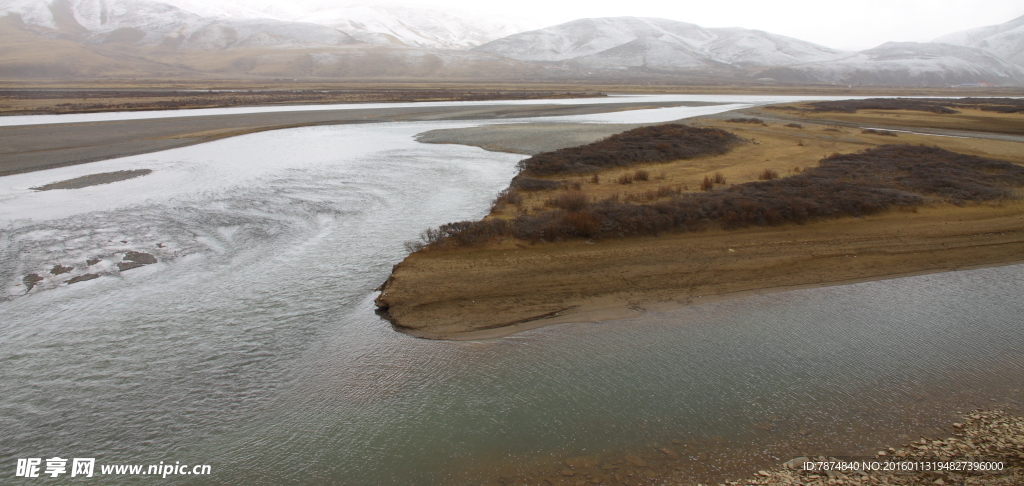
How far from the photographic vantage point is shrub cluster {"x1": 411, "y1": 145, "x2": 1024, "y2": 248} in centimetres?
1421

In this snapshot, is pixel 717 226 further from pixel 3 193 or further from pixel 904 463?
pixel 3 193

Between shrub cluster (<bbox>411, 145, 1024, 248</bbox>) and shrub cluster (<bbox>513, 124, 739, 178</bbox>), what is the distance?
5999 millimetres

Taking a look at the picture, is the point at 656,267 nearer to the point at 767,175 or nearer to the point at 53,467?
the point at 53,467

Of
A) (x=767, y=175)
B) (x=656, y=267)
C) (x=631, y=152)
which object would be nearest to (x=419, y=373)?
(x=656, y=267)

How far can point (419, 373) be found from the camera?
8.63m

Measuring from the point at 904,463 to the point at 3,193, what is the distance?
27.9 m

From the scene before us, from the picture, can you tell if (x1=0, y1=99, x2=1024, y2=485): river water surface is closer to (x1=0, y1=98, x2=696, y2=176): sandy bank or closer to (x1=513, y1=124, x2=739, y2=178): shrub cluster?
(x1=513, y1=124, x2=739, y2=178): shrub cluster

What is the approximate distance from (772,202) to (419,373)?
12.3 meters

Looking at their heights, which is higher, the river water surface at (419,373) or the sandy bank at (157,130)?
the sandy bank at (157,130)

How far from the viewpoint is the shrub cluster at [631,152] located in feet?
78.6

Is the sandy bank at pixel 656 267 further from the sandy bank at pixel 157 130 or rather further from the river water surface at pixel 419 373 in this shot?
the sandy bank at pixel 157 130

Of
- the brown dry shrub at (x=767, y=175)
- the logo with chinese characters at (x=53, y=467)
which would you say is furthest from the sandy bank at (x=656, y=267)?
the brown dry shrub at (x=767, y=175)

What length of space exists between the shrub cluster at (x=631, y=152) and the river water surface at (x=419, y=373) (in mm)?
11309

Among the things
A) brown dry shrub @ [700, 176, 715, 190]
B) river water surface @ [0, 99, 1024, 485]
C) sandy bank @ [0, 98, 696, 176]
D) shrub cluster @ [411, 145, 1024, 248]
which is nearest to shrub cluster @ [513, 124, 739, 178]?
brown dry shrub @ [700, 176, 715, 190]
